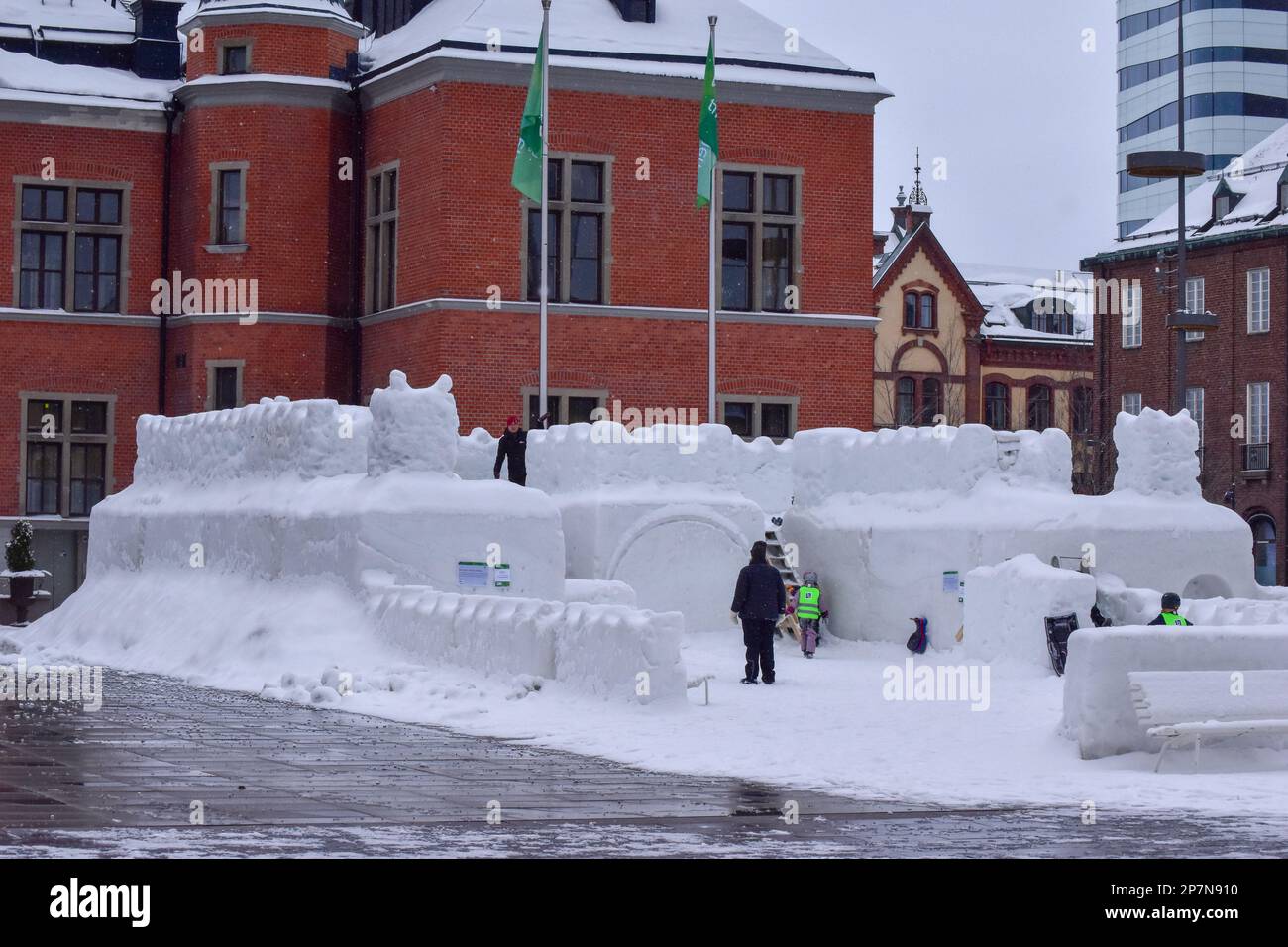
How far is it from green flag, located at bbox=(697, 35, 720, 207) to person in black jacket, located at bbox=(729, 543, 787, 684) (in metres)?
12.2

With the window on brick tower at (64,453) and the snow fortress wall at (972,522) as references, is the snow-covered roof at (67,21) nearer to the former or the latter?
the window on brick tower at (64,453)

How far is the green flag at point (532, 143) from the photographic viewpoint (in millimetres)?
32906

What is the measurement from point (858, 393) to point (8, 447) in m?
15.2

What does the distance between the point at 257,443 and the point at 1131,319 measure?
43455 millimetres

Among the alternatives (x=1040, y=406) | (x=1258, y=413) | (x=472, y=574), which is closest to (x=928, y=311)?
(x=1040, y=406)

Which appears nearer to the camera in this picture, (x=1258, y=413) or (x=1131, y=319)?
(x=1258, y=413)

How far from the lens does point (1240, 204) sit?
6291 cm

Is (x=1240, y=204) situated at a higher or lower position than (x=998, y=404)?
higher

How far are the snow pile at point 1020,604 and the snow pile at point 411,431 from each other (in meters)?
6.54

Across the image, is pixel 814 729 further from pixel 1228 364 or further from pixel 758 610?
pixel 1228 364

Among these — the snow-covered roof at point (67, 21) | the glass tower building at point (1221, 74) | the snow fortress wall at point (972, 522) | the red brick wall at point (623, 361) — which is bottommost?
the snow fortress wall at point (972, 522)

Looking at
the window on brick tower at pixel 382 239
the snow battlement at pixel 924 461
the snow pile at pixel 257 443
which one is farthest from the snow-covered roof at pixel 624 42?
the snow battlement at pixel 924 461

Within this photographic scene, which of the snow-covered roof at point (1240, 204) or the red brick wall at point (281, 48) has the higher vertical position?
the snow-covered roof at point (1240, 204)
